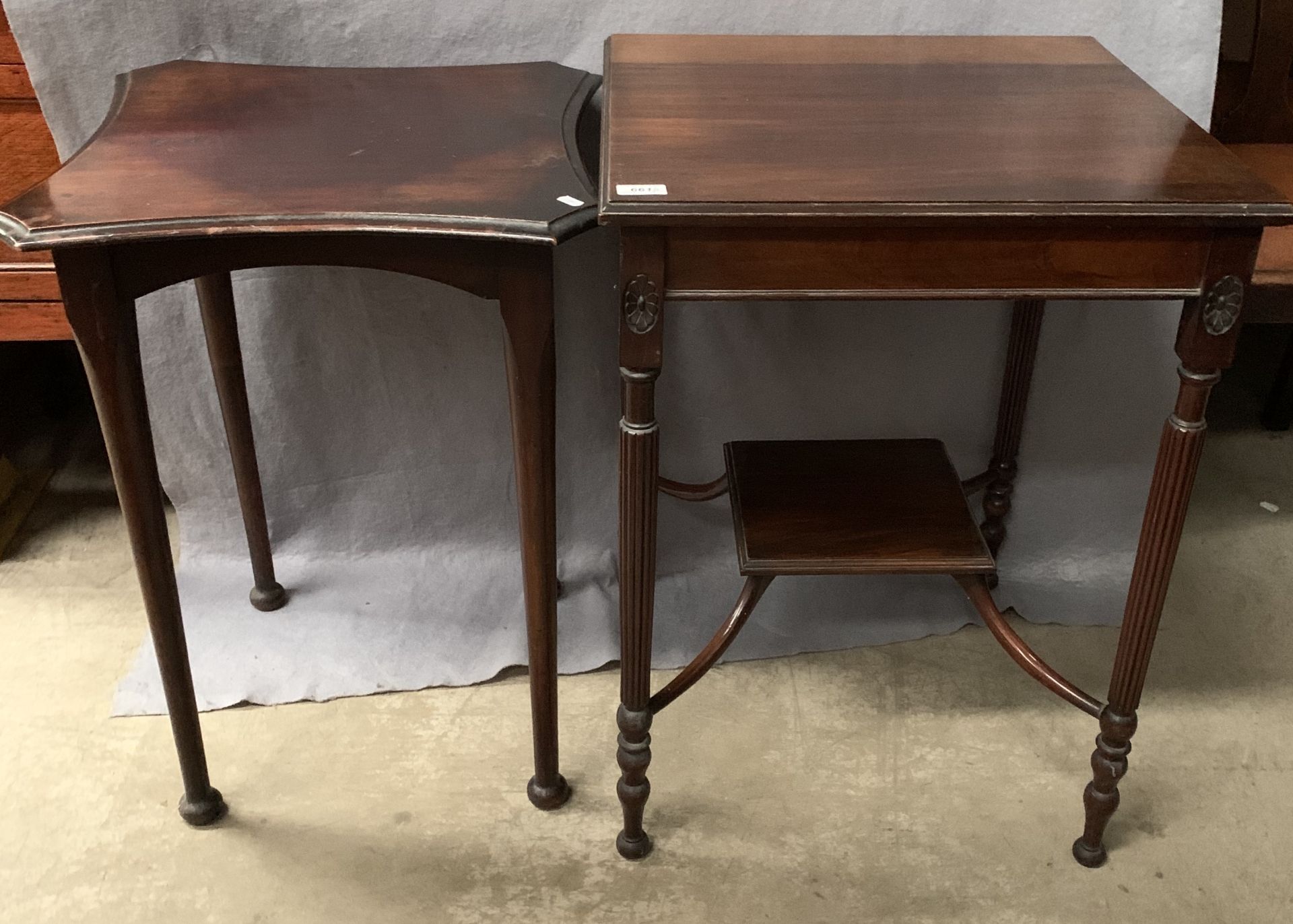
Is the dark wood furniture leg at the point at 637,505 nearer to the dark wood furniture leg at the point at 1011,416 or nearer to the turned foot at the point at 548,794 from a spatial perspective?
the turned foot at the point at 548,794

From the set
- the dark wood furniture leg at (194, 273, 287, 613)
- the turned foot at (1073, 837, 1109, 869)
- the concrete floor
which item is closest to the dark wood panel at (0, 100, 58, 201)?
the dark wood furniture leg at (194, 273, 287, 613)

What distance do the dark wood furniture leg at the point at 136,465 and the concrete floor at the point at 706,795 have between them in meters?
0.10

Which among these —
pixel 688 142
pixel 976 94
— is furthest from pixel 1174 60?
pixel 688 142

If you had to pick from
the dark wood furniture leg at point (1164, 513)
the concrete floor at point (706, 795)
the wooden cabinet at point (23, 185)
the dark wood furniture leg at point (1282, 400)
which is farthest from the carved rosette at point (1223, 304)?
the wooden cabinet at point (23, 185)

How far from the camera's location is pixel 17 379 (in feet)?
7.46

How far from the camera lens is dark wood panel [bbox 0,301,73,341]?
65.5 inches

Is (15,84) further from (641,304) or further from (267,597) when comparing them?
(641,304)

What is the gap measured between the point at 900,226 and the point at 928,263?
49mm

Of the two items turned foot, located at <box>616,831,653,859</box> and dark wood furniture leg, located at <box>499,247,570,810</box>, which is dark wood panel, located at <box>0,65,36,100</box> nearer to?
dark wood furniture leg, located at <box>499,247,570,810</box>

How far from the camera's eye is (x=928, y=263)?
1051mm

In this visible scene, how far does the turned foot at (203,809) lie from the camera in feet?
4.56

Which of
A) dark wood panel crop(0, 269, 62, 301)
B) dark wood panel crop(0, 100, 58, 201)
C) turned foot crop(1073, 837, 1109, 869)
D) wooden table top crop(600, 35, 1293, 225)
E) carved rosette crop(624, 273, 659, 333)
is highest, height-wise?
Result: wooden table top crop(600, 35, 1293, 225)

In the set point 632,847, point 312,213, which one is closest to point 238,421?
point 312,213

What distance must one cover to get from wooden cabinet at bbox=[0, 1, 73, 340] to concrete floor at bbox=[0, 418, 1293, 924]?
0.40 meters
